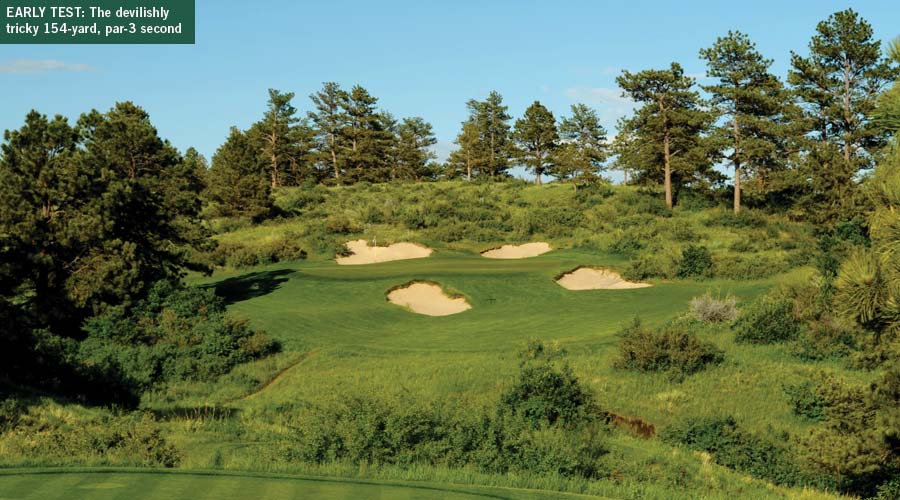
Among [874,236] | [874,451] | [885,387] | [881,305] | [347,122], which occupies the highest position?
[347,122]

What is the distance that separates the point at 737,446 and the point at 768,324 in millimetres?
12097

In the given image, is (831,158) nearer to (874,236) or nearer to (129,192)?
(129,192)

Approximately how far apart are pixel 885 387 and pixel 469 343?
788 inches

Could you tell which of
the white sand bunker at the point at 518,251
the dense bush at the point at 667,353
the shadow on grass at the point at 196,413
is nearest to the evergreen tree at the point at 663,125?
the white sand bunker at the point at 518,251

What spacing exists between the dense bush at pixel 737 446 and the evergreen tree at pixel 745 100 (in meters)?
43.6

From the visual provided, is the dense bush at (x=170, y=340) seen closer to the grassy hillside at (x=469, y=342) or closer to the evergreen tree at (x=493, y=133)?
the grassy hillside at (x=469, y=342)

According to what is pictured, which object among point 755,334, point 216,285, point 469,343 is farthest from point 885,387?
point 216,285

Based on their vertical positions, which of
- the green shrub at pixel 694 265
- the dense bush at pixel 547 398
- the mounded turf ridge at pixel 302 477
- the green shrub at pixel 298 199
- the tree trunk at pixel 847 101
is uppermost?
the tree trunk at pixel 847 101

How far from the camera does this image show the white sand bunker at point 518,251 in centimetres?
5869

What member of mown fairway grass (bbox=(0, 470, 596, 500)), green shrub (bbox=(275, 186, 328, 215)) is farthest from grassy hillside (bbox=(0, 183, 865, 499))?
green shrub (bbox=(275, 186, 328, 215))

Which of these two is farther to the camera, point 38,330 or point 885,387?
point 38,330

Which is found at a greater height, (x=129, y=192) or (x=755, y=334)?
(x=129, y=192)

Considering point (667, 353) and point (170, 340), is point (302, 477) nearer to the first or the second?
point (667, 353)

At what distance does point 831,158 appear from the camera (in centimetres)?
5453
